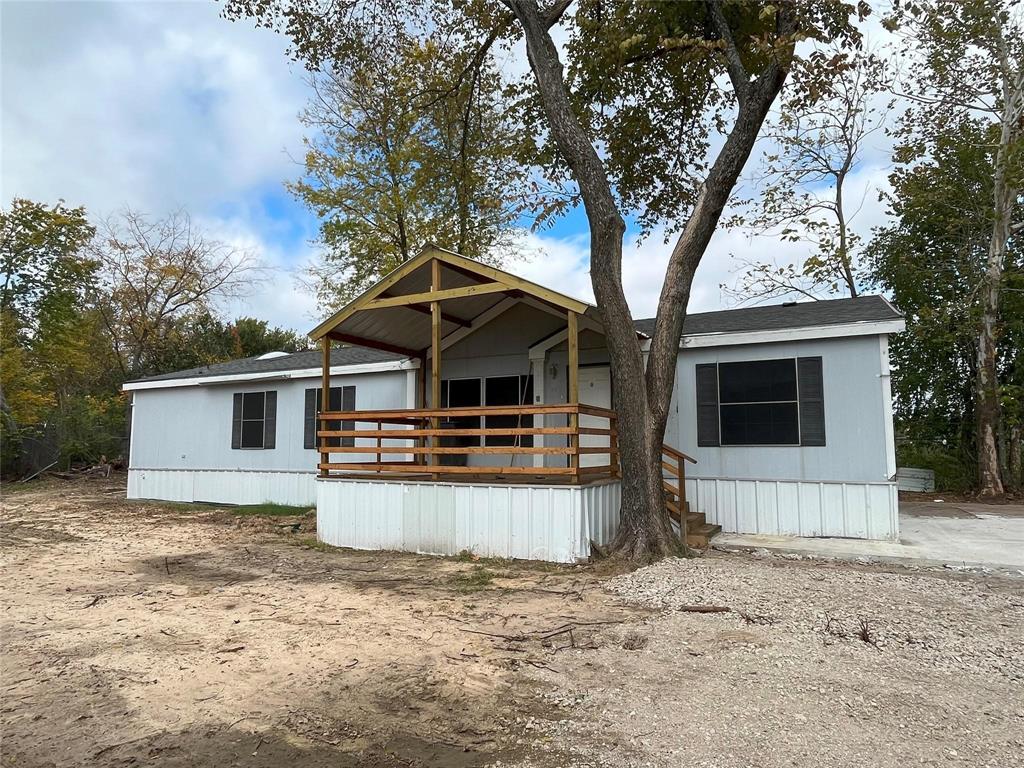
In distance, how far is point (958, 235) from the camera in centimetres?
1498

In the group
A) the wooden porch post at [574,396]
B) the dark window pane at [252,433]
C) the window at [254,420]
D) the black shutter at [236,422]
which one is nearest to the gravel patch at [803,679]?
the wooden porch post at [574,396]

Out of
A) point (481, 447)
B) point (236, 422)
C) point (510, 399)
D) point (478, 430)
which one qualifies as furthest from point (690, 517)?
point (236, 422)

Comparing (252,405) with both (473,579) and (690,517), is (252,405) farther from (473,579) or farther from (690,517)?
(690,517)

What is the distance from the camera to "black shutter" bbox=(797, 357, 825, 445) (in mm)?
8383

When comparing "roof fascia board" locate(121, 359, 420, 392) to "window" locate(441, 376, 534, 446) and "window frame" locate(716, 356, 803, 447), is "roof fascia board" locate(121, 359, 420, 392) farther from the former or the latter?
"window frame" locate(716, 356, 803, 447)

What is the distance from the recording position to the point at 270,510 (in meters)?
11.9

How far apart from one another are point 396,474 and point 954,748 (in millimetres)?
7115

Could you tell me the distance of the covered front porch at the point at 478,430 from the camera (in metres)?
7.35

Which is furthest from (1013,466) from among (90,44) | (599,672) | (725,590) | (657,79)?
(90,44)

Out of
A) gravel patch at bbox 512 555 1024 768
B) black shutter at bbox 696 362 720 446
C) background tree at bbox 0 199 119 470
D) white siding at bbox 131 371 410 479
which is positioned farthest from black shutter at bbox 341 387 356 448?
background tree at bbox 0 199 119 470

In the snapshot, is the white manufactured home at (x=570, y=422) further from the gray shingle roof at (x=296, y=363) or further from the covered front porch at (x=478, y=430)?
the gray shingle roof at (x=296, y=363)

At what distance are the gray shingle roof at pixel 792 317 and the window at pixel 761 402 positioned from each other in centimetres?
50

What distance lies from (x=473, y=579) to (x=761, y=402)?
479 centimetres

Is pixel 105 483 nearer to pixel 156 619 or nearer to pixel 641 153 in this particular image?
pixel 156 619
